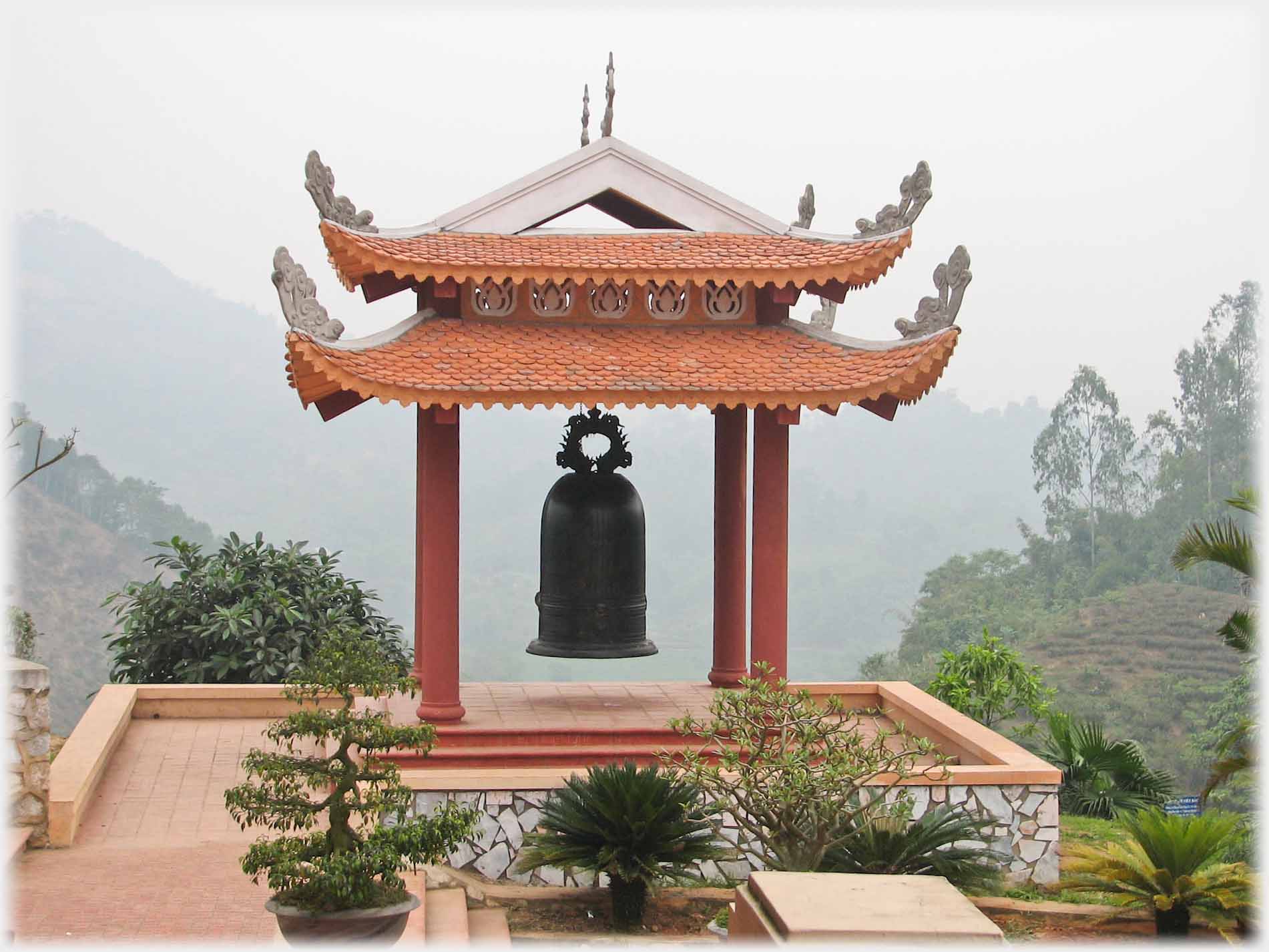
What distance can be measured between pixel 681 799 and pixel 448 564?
2.46m

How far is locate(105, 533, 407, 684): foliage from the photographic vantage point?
45.5ft

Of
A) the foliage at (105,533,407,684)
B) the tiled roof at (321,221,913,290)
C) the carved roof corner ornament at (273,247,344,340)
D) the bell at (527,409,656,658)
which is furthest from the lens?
the foliage at (105,533,407,684)

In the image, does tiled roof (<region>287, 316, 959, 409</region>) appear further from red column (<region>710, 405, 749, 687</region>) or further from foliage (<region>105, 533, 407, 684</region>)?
foliage (<region>105, 533, 407, 684</region>)

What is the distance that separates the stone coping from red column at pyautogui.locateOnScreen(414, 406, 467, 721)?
1.80 feet

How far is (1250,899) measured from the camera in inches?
324

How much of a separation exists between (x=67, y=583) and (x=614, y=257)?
1087 inches

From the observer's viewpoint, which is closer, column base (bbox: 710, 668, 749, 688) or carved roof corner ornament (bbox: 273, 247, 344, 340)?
carved roof corner ornament (bbox: 273, 247, 344, 340)

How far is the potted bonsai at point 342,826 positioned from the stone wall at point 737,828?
1902 millimetres

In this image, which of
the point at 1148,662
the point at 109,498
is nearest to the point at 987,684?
the point at 1148,662

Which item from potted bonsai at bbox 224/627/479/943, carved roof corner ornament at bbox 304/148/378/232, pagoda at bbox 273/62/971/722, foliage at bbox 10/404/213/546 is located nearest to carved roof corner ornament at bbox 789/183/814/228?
pagoda at bbox 273/62/971/722

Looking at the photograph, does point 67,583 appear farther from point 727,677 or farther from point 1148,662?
point 727,677

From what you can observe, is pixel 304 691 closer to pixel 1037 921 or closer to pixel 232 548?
pixel 1037 921

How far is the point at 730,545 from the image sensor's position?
468 inches

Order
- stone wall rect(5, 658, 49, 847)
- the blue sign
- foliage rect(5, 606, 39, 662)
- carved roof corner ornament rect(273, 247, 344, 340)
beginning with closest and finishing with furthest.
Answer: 1. stone wall rect(5, 658, 49, 847)
2. carved roof corner ornament rect(273, 247, 344, 340)
3. the blue sign
4. foliage rect(5, 606, 39, 662)
